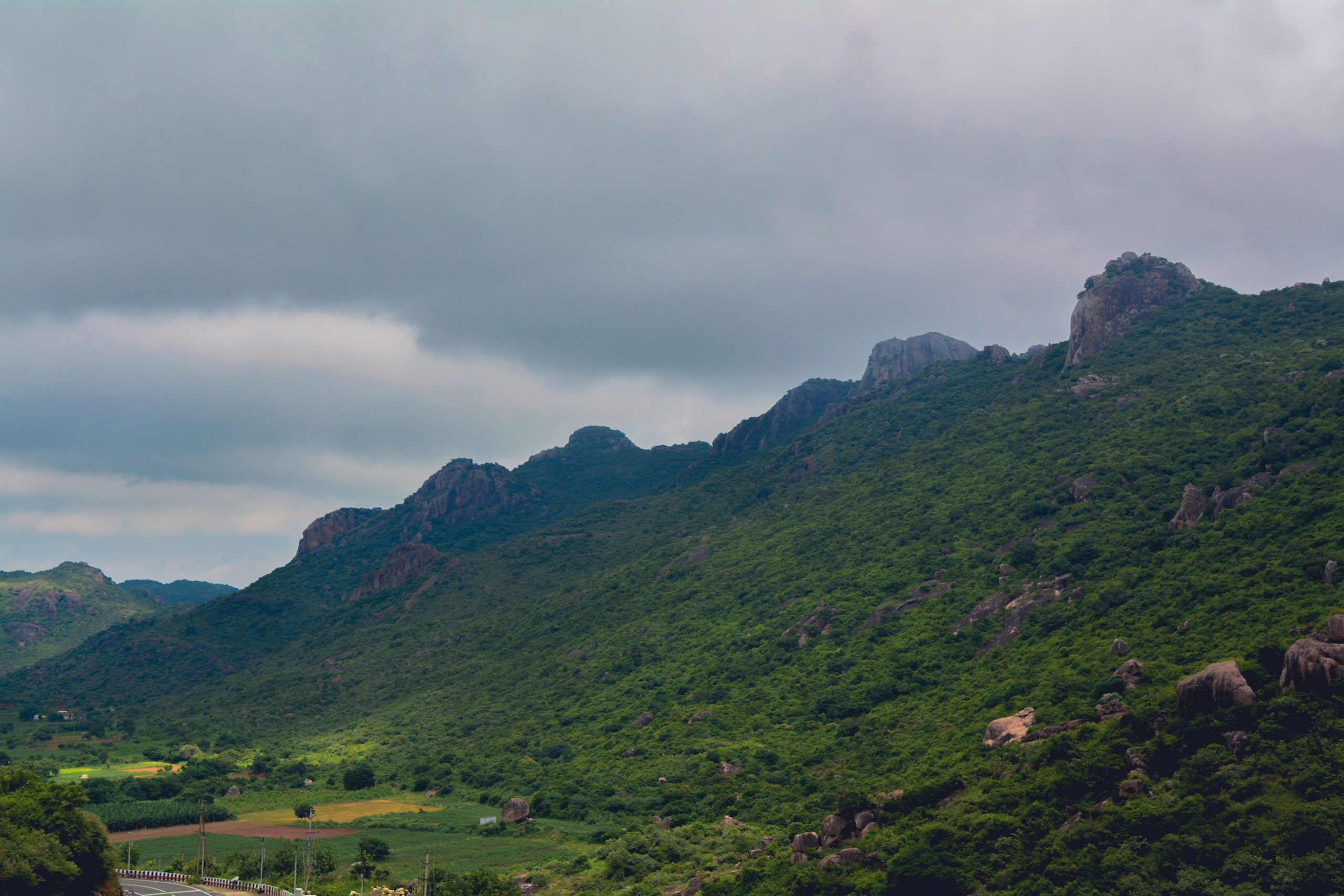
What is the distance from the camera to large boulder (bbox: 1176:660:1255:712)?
5775 centimetres

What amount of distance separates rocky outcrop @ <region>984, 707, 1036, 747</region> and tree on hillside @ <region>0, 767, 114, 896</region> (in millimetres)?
79452

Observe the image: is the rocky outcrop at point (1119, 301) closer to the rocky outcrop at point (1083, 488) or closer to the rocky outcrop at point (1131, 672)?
the rocky outcrop at point (1083, 488)

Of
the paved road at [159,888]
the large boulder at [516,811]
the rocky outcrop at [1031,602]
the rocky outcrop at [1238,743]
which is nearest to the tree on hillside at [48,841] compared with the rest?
the paved road at [159,888]

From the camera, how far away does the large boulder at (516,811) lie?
110 m

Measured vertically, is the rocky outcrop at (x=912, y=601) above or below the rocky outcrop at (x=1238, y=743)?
above

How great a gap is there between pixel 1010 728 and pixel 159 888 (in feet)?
266

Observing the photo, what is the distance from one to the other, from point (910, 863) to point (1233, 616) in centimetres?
4185

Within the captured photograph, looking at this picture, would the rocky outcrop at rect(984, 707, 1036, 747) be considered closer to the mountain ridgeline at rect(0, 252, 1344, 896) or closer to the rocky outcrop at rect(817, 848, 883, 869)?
the mountain ridgeline at rect(0, 252, 1344, 896)

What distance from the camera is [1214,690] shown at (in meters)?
58.7

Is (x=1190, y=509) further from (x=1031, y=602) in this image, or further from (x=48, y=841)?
(x=48, y=841)

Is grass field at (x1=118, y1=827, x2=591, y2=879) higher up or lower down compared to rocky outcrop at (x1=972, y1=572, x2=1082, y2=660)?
lower down

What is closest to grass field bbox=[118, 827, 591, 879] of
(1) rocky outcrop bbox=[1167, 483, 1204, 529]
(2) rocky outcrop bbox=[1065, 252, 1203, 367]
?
(1) rocky outcrop bbox=[1167, 483, 1204, 529]

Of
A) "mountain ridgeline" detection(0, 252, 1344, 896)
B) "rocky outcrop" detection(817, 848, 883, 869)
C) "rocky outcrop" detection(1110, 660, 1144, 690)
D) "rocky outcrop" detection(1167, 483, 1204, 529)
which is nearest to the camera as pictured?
"mountain ridgeline" detection(0, 252, 1344, 896)

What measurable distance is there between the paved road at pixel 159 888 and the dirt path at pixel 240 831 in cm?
1952
